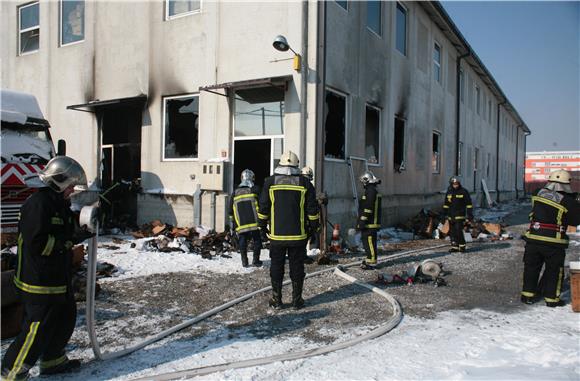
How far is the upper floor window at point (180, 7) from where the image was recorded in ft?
35.3

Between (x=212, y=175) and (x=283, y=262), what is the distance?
5169mm

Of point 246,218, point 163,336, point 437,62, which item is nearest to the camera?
point 163,336

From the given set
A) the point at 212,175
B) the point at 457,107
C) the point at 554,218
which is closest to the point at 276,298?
the point at 554,218

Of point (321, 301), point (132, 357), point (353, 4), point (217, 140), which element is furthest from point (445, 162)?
point (132, 357)

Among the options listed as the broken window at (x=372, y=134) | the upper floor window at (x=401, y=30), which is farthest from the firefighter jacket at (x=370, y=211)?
the upper floor window at (x=401, y=30)

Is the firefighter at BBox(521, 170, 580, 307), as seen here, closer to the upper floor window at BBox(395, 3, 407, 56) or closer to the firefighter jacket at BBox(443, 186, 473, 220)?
the firefighter jacket at BBox(443, 186, 473, 220)

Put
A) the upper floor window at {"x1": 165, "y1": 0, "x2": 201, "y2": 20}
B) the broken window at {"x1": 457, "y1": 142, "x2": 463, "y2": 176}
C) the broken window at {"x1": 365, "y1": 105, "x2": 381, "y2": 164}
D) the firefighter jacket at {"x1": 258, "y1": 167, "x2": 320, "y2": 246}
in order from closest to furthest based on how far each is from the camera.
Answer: the firefighter jacket at {"x1": 258, "y1": 167, "x2": 320, "y2": 246} < the upper floor window at {"x1": 165, "y1": 0, "x2": 201, "y2": 20} < the broken window at {"x1": 365, "y1": 105, "x2": 381, "y2": 164} < the broken window at {"x1": 457, "y1": 142, "x2": 463, "y2": 176}

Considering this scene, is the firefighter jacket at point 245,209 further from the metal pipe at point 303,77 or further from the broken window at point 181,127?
the broken window at point 181,127

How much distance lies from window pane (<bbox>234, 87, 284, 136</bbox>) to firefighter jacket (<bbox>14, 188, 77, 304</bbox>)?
662cm

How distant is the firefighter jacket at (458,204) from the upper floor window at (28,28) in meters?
14.1

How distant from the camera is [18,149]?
7.81 meters

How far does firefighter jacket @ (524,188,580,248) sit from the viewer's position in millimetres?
5508

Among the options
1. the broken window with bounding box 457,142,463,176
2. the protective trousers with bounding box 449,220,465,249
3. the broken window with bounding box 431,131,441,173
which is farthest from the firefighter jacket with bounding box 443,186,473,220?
the broken window with bounding box 457,142,463,176

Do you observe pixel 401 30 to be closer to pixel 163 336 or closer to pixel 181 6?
pixel 181 6
